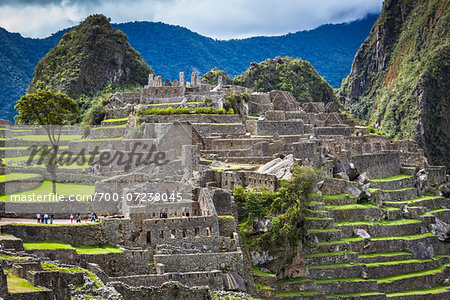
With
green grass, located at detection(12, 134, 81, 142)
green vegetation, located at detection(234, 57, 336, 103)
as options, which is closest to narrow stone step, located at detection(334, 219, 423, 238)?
green grass, located at detection(12, 134, 81, 142)

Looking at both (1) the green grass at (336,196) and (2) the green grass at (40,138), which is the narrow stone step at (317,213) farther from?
(2) the green grass at (40,138)

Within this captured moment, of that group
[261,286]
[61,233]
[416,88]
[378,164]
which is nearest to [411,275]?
[378,164]

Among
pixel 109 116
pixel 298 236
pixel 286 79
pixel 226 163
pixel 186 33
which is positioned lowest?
pixel 298 236

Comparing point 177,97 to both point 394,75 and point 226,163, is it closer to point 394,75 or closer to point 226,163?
point 226,163

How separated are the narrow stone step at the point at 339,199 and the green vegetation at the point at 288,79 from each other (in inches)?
1924

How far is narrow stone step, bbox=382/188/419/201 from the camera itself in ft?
188

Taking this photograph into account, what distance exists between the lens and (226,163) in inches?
1896

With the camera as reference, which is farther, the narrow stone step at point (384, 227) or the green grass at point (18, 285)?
the narrow stone step at point (384, 227)

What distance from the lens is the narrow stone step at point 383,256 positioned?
49094 mm

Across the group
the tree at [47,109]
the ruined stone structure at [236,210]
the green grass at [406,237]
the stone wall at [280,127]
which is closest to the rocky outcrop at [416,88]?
the ruined stone structure at [236,210]

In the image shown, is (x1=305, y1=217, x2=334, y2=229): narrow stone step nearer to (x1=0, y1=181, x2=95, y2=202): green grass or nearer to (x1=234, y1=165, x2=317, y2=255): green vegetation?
(x1=234, y1=165, x2=317, y2=255): green vegetation

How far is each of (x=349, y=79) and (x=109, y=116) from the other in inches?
5436

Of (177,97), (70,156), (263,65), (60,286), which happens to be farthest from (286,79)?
(60,286)

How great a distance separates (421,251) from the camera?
53.2 metres
